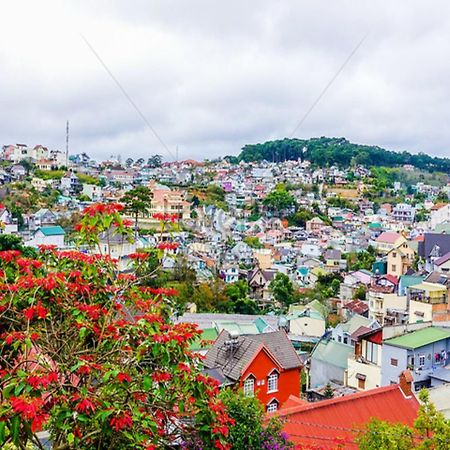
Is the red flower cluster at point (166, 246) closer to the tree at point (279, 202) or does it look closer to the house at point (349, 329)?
the house at point (349, 329)

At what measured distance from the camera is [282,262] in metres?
41.3

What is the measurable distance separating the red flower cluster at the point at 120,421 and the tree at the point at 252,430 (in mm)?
3004

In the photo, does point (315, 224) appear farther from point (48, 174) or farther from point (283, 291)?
point (48, 174)

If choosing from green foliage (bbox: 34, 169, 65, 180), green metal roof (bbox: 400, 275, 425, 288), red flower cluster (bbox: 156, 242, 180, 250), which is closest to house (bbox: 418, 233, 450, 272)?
green metal roof (bbox: 400, 275, 425, 288)

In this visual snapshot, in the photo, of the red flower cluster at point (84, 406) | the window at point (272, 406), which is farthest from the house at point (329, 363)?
the red flower cluster at point (84, 406)

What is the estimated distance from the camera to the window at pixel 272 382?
43.5ft

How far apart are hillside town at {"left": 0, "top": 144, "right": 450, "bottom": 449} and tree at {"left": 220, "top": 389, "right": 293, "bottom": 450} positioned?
1.24m

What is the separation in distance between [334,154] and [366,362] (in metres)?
73.1

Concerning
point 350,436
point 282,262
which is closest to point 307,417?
point 350,436

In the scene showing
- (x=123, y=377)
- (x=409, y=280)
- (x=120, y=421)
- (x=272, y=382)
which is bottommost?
(x=272, y=382)

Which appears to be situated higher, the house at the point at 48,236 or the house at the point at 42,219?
the house at the point at 42,219

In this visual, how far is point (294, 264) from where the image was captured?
40.3 m

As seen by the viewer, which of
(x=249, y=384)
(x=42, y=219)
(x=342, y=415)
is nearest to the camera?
(x=342, y=415)

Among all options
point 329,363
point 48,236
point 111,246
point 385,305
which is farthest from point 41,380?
point 48,236
